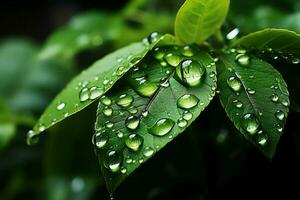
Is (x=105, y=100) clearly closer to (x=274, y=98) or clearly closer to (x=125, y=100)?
(x=125, y=100)

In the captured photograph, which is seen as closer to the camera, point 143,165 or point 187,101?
point 187,101

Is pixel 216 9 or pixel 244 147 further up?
pixel 216 9

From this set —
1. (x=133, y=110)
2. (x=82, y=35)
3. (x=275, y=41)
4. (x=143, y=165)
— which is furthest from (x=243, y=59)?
(x=82, y=35)

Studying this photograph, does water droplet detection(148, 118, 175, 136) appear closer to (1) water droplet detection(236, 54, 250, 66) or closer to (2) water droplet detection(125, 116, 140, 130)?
(2) water droplet detection(125, 116, 140, 130)

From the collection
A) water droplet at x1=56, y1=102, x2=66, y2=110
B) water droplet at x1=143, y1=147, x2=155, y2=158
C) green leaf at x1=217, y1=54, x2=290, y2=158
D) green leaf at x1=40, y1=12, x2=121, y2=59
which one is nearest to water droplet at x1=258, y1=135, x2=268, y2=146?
green leaf at x1=217, y1=54, x2=290, y2=158

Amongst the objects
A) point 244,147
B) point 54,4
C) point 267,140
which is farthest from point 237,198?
point 54,4

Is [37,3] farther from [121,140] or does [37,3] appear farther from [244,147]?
[121,140]
